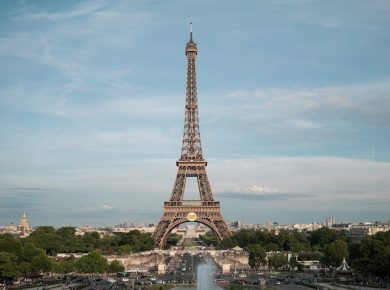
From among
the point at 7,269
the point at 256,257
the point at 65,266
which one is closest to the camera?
the point at 7,269

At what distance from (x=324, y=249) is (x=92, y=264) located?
27.7m

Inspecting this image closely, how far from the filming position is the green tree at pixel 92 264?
73.3 m

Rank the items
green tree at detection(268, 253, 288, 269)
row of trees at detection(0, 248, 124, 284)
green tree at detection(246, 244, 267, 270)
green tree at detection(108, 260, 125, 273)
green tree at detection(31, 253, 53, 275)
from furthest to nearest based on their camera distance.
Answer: green tree at detection(246, 244, 267, 270)
green tree at detection(268, 253, 288, 269)
green tree at detection(108, 260, 125, 273)
green tree at detection(31, 253, 53, 275)
row of trees at detection(0, 248, 124, 284)

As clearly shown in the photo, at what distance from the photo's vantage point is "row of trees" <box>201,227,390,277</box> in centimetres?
6550

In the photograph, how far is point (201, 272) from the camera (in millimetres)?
58000

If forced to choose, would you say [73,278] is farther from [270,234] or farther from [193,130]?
[270,234]

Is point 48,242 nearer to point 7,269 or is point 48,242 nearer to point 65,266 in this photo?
point 65,266

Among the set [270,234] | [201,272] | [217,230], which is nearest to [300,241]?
[270,234]

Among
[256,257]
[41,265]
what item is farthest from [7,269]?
[256,257]

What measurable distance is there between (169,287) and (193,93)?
43979mm

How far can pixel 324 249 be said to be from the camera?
81.9 m

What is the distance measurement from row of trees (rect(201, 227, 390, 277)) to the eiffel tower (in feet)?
19.1

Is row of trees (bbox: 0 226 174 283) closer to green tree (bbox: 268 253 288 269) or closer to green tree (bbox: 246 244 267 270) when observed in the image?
green tree (bbox: 246 244 267 270)

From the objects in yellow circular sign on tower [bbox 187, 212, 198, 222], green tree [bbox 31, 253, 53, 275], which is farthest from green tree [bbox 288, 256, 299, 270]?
green tree [bbox 31, 253, 53, 275]
